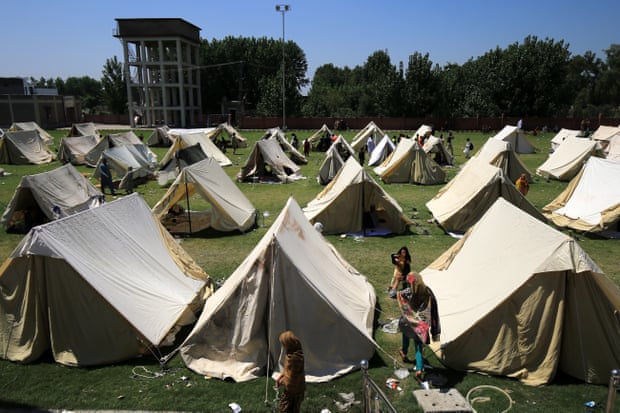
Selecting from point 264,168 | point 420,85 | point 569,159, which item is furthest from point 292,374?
A: point 420,85

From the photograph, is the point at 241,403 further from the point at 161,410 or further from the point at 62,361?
the point at 62,361

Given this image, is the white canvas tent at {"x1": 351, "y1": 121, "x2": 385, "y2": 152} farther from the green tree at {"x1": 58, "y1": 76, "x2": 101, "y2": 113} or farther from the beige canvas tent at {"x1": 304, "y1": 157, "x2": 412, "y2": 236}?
the green tree at {"x1": 58, "y1": 76, "x2": 101, "y2": 113}

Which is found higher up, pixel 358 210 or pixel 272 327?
pixel 358 210

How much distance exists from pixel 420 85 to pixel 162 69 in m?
30.7

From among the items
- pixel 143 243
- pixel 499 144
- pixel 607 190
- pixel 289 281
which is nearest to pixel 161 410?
pixel 289 281

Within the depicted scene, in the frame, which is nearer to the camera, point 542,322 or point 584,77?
point 542,322

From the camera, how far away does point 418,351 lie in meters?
6.50

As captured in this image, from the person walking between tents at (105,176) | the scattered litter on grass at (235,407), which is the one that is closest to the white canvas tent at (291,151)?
the person walking between tents at (105,176)

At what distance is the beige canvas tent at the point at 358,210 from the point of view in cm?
1338

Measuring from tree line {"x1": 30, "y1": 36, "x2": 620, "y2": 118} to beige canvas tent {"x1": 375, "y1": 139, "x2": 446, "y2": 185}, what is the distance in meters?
24.2

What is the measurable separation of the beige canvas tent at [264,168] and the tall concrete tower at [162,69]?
34879mm

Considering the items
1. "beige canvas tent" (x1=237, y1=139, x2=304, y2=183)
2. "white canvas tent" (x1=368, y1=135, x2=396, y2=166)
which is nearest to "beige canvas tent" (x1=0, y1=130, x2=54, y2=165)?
"beige canvas tent" (x1=237, y1=139, x2=304, y2=183)

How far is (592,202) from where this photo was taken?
14.3 meters

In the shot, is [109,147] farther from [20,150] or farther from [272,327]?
[272,327]
